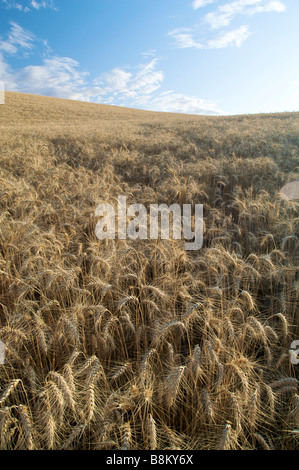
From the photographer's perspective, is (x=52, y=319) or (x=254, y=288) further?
(x=254, y=288)

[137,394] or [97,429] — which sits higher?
[137,394]

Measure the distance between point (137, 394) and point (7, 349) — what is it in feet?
3.13

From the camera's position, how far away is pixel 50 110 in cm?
2706

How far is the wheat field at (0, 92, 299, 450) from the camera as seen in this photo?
1.42m

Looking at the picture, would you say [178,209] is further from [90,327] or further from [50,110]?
[50,110]

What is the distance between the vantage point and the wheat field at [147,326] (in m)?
1.42

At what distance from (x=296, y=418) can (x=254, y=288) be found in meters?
1.43

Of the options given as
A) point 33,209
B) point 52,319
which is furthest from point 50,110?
point 52,319

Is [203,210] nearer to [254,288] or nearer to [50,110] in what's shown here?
[254,288]

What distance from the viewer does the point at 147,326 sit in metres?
2.05

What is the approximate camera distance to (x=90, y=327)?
2184 mm
